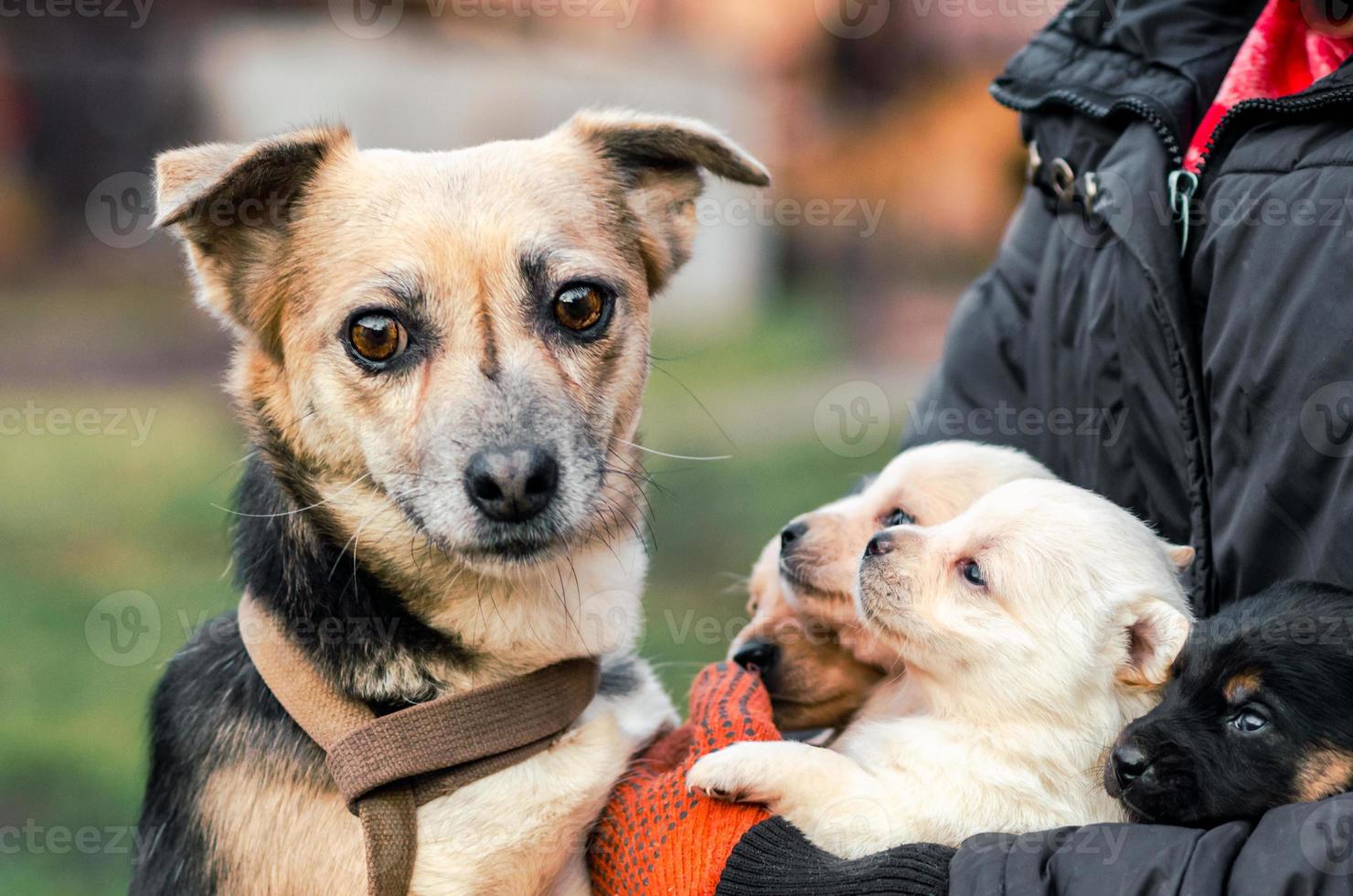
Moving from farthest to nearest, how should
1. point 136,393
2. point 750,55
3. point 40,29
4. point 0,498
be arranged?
1. point 750,55
2. point 40,29
3. point 136,393
4. point 0,498

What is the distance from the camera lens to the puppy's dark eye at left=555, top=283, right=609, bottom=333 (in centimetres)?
288

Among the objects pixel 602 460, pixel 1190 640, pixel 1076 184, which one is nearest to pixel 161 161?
pixel 602 460

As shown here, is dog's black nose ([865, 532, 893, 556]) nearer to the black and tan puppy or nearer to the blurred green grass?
the black and tan puppy

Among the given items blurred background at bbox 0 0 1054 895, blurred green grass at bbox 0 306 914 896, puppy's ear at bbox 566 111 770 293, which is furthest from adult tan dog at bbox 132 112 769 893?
blurred background at bbox 0 0 1054 895

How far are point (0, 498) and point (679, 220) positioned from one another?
288 inches

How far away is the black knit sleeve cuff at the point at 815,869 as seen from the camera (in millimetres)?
2230

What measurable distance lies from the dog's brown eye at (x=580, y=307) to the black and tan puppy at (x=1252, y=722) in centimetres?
141

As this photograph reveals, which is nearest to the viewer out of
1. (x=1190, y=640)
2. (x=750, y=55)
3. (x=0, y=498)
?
(x=1190, y=640)

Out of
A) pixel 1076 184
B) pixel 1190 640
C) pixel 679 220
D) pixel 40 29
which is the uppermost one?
pixel 1076 184

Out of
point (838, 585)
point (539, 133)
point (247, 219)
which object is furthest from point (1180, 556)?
point (539, 133)

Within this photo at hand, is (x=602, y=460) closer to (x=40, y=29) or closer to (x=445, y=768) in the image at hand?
(x=445, y=768)

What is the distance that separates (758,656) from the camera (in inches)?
119

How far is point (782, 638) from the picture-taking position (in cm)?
309

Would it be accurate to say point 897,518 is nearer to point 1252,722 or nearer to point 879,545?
point 879,545
